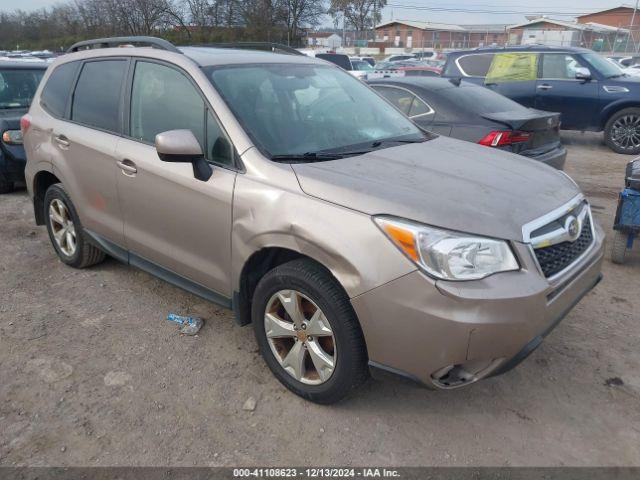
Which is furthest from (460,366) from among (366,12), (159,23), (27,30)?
(366,12)

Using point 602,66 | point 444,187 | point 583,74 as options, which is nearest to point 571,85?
point 583,74

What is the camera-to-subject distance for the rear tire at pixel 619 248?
14.7ft

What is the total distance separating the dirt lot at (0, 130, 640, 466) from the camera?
245 centimetres

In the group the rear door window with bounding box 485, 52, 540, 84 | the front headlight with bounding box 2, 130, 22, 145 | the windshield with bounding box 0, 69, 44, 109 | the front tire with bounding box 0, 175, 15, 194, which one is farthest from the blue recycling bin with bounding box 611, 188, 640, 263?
the windshield with bounding box 0, 69, 44, 109

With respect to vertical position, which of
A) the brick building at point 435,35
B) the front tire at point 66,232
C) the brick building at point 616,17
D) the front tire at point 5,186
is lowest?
the front tire at point 5,186

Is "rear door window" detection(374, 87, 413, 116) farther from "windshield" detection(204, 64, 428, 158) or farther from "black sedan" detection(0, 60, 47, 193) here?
"black sedan" detection(0, 60, 47, 193)

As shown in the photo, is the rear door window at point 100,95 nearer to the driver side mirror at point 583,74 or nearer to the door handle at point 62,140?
the door handle at point 62,140

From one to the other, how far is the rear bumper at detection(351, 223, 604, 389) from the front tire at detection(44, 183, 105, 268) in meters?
2.82

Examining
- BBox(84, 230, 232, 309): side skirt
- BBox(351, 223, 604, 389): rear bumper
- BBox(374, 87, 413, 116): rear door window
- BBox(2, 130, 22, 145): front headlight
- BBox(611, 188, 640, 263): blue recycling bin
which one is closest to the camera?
BBox(351, 223, 604, 389): rear bumper

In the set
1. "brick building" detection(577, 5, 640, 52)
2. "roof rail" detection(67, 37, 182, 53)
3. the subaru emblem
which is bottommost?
the subaru emblem

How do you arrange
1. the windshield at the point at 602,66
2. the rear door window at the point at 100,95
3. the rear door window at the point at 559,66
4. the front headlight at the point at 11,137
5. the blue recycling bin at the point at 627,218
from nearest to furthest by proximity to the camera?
1. the rear door window at the point at 100,95
2. the blue recycling bin at the point at 627,218
3. the front headlight at the point at 11,137
4. the windshield at the point at 602,66
5. the rear door window at the point at 559,66

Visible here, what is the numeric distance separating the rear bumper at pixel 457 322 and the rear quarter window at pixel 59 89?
10.4 feet

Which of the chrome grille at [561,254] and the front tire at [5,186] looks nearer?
the chrome grille at [561,254]

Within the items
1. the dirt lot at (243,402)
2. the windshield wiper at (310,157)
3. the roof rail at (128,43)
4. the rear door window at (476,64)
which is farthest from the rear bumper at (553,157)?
the rear door window at (476,64)
